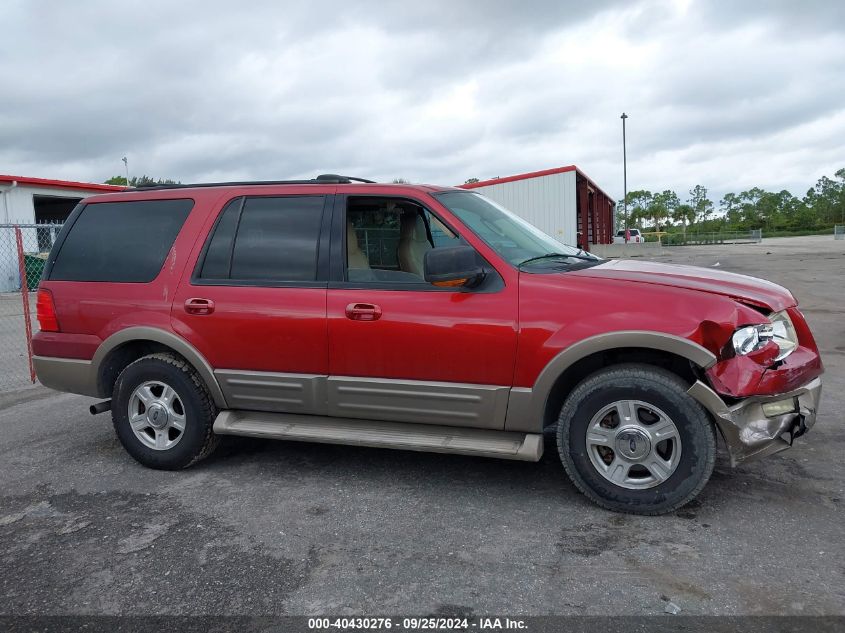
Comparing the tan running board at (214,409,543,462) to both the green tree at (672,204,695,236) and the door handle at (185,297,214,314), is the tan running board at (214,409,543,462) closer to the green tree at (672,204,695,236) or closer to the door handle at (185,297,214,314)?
the door handle at (185,297,214,314)

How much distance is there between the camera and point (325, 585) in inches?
119

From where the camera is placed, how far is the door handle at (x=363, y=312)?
13.2 feet

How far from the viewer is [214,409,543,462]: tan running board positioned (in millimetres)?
3795

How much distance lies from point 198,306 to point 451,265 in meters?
1.74

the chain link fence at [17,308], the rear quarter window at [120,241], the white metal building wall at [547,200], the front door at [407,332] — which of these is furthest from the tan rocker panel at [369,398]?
the white metal building wall at [547,200]

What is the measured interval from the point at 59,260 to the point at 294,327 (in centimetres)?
197

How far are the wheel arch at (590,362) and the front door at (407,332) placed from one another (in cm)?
14

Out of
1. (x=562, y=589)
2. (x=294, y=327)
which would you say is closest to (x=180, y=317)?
(x=294, y=327)

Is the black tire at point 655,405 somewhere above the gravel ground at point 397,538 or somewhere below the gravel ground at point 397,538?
above

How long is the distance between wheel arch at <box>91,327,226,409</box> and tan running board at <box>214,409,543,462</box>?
24cm

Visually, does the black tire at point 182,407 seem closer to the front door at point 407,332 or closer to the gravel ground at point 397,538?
the gravel ground at point 397,538

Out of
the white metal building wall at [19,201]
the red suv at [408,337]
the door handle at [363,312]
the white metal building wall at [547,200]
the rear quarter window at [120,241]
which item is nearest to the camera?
the red suv at [408,337]

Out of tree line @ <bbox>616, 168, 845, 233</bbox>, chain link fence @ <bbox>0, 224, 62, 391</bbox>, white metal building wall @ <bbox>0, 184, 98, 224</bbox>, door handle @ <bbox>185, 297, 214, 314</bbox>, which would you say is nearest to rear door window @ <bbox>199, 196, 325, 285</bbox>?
door handle @ <bbox>185, 297, 214, 314</bbox>

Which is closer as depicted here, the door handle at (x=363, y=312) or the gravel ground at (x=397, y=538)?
the gravel ground at (x=397, y=538)
